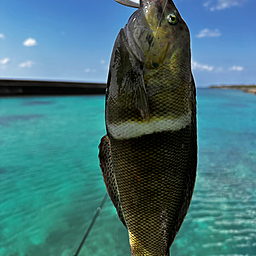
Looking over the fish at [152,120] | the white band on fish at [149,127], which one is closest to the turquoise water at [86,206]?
the fish at [152,120]

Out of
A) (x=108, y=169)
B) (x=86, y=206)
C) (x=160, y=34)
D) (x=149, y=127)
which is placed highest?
(x=160, y=34)

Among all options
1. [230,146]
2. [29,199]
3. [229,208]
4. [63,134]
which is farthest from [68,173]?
[230,146]

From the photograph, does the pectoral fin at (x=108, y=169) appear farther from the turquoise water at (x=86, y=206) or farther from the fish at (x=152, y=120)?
the turquoise water at (x=86, y=206)

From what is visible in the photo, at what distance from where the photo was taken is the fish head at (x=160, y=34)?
1.17 m

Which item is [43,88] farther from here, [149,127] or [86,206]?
[149,127]

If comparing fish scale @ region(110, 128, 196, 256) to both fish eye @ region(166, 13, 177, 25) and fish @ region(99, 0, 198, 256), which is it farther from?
fish eye @ region(166, 13, 177, 25)

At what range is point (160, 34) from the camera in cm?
120

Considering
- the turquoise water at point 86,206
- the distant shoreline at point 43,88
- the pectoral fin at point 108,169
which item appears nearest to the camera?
the pectoral fin at point 108,169

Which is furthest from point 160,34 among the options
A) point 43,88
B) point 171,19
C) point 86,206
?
point 43,88

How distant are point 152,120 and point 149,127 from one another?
39 millimetres

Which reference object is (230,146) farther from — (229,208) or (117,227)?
(117,227)

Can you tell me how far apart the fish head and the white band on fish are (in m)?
0.29

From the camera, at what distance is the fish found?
3.69 ft

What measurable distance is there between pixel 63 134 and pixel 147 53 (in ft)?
25.9
